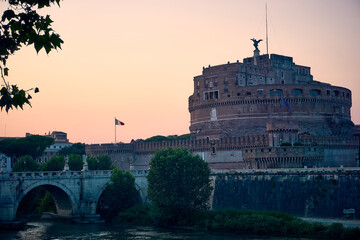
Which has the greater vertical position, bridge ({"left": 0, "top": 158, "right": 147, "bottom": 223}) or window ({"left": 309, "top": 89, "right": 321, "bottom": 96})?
window ({"left": 309, "top": 89, "right": 321, "bottom": 96})

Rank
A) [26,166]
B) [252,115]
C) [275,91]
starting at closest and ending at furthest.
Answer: [26,166], [252,115], [275,91]

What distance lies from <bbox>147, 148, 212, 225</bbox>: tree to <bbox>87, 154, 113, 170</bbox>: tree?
1660 cm

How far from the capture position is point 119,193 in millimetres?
47969

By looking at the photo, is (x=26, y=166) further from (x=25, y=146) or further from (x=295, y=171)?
(x=295, y=171)

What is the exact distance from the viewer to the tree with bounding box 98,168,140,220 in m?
47.8

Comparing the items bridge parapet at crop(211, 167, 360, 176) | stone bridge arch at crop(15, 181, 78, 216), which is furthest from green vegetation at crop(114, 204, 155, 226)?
bridge parapet at crop(211, 167, 360, 176)

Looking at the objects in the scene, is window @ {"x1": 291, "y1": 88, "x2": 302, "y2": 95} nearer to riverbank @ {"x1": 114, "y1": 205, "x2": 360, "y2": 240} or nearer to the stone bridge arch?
riverbank @ {"x1": 114, "y1": 205, "x2": 360, "y2": 240}

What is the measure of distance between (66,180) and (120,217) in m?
5.58

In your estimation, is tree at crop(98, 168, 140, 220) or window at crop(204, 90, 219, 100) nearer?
tree at crop(98, 168, 140, 220)

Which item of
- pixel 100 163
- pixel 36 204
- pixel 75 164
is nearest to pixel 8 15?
pixel 75 164

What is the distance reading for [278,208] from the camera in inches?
1619

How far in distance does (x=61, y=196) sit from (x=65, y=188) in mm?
2310

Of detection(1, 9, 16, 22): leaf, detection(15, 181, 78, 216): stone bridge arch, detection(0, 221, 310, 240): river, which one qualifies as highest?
detection(1, 9, 16, 22): leaf

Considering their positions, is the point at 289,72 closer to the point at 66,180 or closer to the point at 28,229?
the point at 66,180
